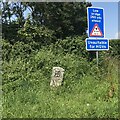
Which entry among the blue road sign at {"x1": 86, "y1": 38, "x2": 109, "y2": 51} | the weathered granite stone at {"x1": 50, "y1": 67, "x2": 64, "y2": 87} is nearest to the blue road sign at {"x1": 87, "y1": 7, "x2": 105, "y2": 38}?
the blue road sign at {"x1": 86, "y1": 38, "x2": 109, "y2": 51}

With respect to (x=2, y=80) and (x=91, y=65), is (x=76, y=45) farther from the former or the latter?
(x=2, y=80)

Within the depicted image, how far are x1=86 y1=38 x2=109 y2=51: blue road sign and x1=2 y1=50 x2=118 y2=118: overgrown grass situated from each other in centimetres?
52

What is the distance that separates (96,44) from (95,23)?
0.56 metres

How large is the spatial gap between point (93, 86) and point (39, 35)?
7.83 meters

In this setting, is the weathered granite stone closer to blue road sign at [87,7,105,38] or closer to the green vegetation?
the green vegetation

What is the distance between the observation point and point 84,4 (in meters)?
20.3


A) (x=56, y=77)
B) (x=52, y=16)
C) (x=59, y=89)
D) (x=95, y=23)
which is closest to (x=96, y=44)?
(x=95, y=23)

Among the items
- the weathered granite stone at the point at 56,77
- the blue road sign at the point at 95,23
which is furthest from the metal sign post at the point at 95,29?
the weathered granite stone at the point at 56,77

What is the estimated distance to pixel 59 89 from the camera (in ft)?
23.0

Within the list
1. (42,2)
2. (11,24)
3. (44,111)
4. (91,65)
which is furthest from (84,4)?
(44,111)

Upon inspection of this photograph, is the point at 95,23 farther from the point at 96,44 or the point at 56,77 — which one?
the point at 56,77

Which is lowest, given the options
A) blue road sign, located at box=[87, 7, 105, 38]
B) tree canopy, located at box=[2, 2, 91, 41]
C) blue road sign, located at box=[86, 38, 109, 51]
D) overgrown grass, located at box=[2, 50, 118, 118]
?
overgrown grass, located at box=[2, 50, 118, 118]

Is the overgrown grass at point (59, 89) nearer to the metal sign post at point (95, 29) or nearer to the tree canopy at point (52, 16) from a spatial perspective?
the metal sign post at point (95, 29)

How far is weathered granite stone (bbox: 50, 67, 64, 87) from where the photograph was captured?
7.30 metres
